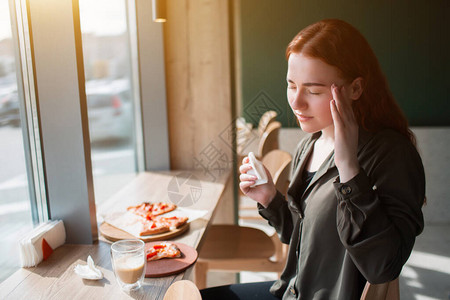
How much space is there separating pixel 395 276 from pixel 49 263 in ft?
3.30

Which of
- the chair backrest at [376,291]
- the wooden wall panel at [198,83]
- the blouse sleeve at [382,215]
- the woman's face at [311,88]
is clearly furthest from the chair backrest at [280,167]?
the chair backrest at [376,291]

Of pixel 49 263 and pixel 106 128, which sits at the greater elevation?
pixel 106 128

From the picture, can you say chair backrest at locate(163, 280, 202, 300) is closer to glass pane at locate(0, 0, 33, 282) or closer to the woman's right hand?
the woman's right hand

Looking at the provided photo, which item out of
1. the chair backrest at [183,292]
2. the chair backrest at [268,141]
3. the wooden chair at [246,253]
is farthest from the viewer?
Answer: the chair backrest at [268,141]

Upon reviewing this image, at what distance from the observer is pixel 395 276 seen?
3.38ft

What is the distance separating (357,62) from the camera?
45.6 inches

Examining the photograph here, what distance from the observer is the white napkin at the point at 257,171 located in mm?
1358

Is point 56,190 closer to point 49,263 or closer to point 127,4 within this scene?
point 49,263

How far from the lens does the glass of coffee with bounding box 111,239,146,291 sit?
1.12 m

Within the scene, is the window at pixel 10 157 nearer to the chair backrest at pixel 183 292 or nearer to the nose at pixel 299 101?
the chair backrest at pixel 183 292

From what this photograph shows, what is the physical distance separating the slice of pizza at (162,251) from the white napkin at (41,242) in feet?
1.09

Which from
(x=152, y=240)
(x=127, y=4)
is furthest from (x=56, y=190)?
(x=127, y=4)

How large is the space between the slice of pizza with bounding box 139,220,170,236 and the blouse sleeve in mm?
668

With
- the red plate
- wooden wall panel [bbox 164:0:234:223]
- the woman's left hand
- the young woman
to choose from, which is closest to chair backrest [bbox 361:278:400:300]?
the young woman
